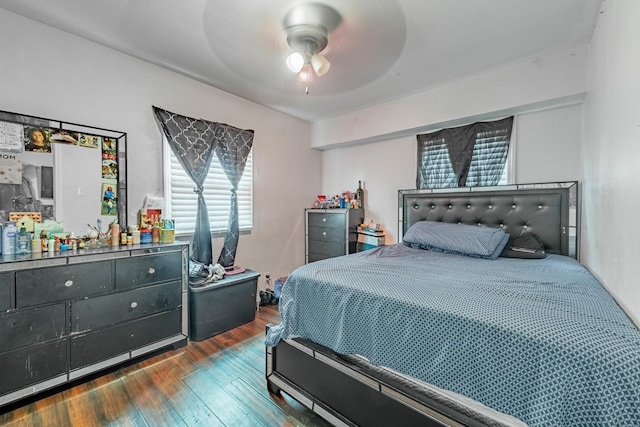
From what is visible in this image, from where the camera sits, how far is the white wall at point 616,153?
3.66 ft

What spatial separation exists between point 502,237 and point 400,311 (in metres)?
1.69

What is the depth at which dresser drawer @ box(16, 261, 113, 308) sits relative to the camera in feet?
5.36

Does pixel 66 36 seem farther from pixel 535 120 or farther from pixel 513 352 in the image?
pixel 535 120

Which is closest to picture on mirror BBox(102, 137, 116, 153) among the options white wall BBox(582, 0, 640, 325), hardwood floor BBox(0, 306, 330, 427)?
hardwood floor BBox(0, 306, 330, 427)

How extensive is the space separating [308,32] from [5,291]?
2443 millimetres

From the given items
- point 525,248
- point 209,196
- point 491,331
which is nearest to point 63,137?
point 209,196

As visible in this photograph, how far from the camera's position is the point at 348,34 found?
6.56 feet

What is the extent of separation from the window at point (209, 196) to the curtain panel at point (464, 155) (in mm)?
2101

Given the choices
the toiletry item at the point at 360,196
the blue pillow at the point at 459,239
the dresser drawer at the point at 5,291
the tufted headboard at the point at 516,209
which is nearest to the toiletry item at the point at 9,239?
the dresser drawer at the point at 5,291

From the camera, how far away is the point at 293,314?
166cm

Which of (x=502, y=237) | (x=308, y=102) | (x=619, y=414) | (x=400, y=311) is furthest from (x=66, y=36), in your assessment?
(x=502, y=237)

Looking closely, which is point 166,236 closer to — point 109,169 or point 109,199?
point 109,199

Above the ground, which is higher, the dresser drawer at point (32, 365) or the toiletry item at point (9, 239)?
the toiletry item at point (9, 239)

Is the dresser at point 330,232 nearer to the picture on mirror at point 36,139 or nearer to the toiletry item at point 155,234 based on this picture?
the toiletry item at point 155,234
